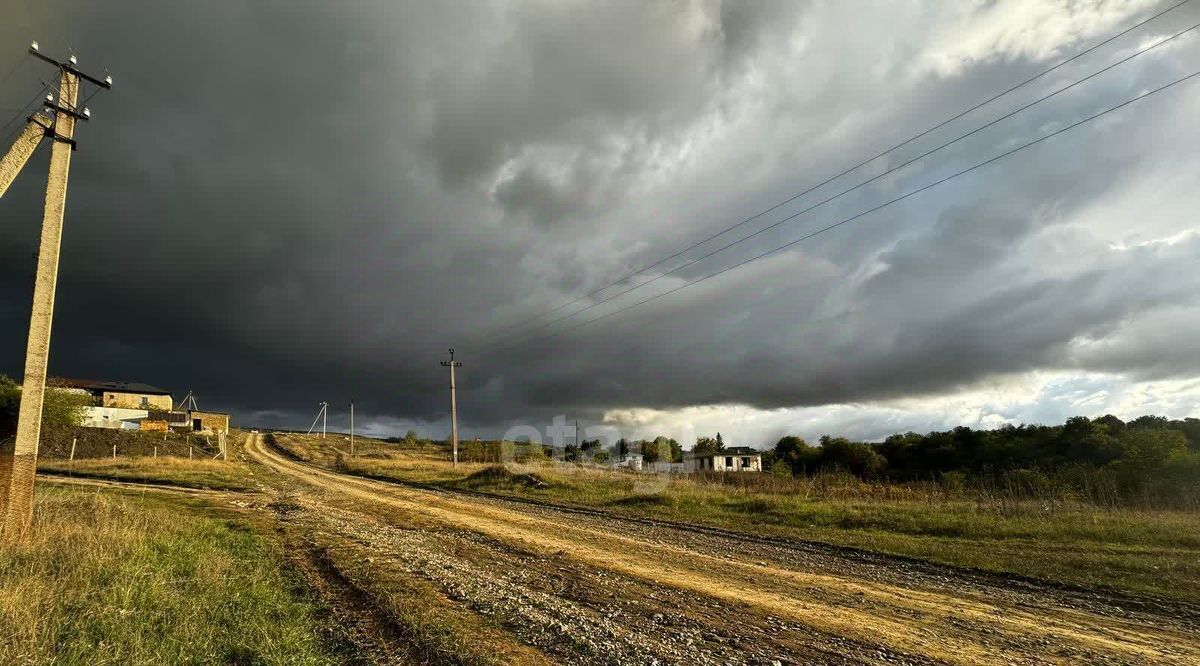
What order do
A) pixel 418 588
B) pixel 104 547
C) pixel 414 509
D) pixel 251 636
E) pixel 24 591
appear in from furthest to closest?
pixel 414 509 < pixel 104 547 < pixel 418 588 < pixel 24 591 < pixel 251 636

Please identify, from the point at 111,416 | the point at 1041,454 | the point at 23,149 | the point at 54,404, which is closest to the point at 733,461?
the point at 1041,454

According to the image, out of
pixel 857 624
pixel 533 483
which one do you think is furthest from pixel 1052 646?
pixel 533 483

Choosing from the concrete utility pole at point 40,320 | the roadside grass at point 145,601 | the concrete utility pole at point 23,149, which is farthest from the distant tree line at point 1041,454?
the concrete utility pole at point 23,149

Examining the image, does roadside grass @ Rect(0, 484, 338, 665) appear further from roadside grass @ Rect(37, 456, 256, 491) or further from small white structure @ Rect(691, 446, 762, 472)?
small white structure @ Rect(691, 446, 762, 472)

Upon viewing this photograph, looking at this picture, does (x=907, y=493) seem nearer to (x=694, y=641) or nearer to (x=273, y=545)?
(x=694, y=641)

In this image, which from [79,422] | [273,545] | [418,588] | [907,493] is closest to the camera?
[418,588]

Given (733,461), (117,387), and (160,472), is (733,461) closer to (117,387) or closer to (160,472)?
(160,472)

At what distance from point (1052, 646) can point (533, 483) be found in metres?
28.9

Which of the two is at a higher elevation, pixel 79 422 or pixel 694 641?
pixel 79 422

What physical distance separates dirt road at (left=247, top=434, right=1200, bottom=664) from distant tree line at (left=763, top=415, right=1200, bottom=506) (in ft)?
59.4

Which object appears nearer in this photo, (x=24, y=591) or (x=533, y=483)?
(x=24, y=591)

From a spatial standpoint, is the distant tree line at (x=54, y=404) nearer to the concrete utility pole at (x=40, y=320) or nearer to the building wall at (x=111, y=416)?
the building wall at (x=111, y=416)

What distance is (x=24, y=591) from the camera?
7871 mm

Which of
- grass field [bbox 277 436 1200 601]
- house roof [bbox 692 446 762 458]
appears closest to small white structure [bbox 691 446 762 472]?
house roof [bbox 692 446 762 458]
